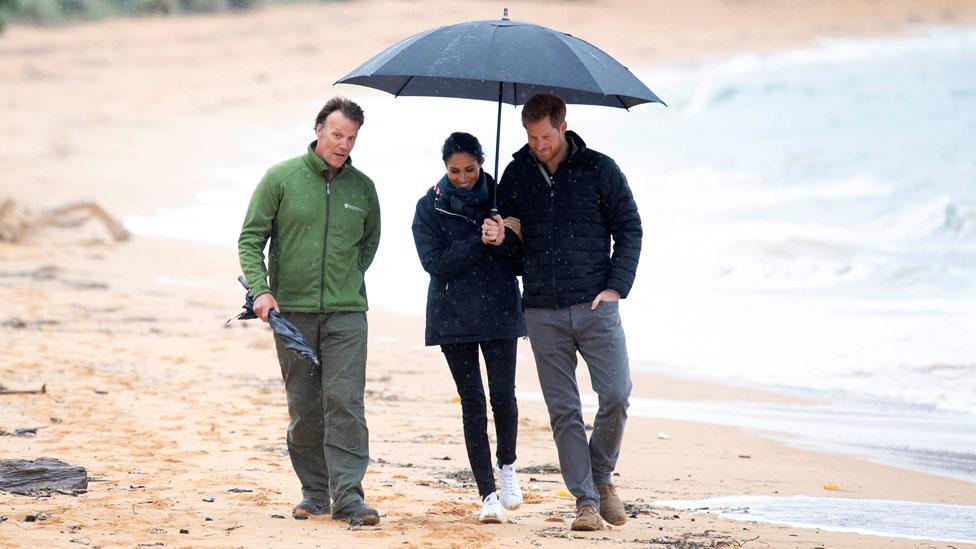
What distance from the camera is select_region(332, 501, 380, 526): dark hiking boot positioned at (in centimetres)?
520

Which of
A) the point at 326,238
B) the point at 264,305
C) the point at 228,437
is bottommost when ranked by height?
the point at 228,437

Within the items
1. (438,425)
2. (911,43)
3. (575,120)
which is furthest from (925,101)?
(438,425)

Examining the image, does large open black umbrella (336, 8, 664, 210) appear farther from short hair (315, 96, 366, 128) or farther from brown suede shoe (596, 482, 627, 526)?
brown suede shoe (596, 482, 627, 526)

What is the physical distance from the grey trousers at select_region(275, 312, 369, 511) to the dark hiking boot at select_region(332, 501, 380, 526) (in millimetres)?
20

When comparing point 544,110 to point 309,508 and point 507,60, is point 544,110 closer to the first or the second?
point 507,60

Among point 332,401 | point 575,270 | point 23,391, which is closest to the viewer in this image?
point 575,270

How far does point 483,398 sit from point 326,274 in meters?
0.79

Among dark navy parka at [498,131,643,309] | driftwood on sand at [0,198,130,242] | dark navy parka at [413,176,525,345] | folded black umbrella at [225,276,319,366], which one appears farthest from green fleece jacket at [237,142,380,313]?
driftwood on sand at [0,198,130,242]

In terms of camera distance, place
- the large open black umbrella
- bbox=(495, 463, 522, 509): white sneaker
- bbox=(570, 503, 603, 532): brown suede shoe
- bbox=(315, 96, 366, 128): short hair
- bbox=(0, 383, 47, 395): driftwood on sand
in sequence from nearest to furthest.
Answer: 1. the large open black umbrella
2. bbox=(570, 503, 603, 532): brown suede shoe
3. bbox=(315, 96, 366, 128): short hair
4. bbox=(495, 463, 522, 509): white sneaker
5. bbox=(0, 383, 47, 395): driftwood on sand

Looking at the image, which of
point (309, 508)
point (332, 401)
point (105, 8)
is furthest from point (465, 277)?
point (105, 8)

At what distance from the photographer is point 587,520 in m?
5.16

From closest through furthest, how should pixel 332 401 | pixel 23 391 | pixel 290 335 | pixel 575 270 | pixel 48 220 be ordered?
pixel 290 335, pixel 575 270, pixel 332 401, pixel 23 391, pixel 48 220

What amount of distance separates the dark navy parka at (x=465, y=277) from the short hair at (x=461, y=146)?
15 centimetres

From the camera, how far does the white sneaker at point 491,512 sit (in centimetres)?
529
